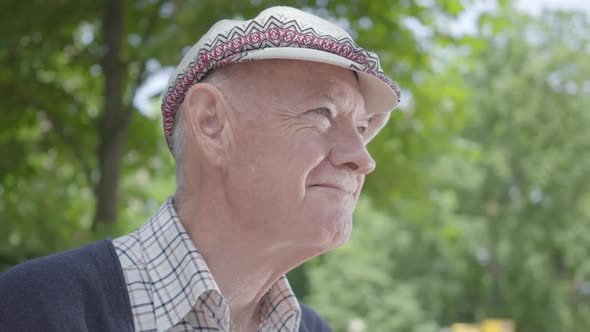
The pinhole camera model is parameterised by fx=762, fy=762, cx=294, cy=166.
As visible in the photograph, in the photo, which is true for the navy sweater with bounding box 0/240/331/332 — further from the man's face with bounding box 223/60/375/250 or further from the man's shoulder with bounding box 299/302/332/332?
the man's shoulder with bounding box 299/302/332/332

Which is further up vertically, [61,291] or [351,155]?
[351,155]

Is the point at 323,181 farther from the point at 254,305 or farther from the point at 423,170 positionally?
the point at 423,170

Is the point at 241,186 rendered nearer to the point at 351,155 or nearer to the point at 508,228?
the point at 351,155

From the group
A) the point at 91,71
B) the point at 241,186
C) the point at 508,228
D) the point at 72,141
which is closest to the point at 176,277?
the point at 241,186

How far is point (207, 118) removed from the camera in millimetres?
1545

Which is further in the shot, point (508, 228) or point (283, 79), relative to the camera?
point (508, 228)

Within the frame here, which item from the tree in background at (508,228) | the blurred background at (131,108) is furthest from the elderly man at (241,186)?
the tree in background at (508,228)

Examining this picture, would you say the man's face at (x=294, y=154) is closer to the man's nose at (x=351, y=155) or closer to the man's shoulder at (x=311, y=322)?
the man's nose at (x=351, y=155)

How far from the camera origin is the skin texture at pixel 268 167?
1448mm

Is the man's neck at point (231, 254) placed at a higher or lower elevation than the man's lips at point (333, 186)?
lower

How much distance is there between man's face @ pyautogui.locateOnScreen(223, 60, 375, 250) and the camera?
1442 millimetres

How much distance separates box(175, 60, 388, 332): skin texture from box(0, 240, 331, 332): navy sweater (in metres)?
0.20

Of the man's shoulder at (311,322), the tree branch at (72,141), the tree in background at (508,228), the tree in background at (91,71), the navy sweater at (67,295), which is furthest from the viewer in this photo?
the tree in background at (508,228)

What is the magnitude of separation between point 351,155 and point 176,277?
42 cm
